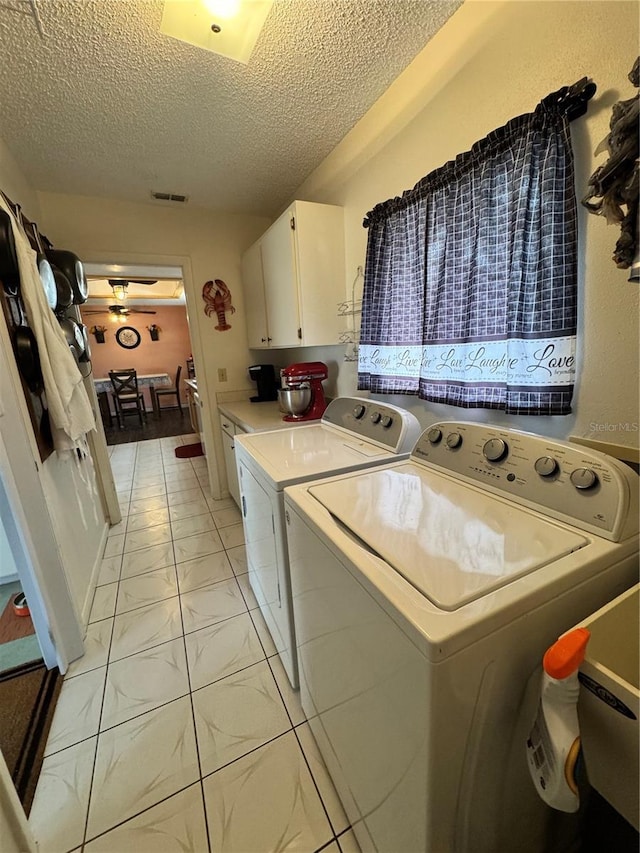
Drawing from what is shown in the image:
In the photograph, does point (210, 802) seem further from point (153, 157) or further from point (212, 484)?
point (153, 157)

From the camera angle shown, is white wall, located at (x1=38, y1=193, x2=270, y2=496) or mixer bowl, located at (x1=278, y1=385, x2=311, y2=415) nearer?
mixer bowl, located at (x1=278, y1=385, x2=311, y2=415)

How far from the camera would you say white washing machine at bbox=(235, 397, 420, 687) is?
1219mm

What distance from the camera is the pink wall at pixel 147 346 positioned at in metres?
7.22

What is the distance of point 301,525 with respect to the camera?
974mm

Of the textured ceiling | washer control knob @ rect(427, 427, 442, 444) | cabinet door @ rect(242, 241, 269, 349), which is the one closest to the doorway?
cabinet door @ rect(242, 241, 269, 349)

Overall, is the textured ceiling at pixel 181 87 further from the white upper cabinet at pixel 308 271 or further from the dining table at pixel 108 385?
the dining table at pixel 108 385

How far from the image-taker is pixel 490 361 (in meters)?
1.21

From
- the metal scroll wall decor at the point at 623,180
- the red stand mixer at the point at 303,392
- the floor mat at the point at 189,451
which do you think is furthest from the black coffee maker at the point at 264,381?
the metal scroll wall decor at the point at 623,180

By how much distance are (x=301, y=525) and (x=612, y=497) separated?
0.73m

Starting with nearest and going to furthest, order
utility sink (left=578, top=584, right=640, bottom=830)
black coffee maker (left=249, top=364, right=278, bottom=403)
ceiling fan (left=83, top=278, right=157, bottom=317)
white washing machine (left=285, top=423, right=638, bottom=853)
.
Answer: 1. utility sink (left=578, top=584, right=640, bottom=830)
2. white washing machine (left=285, top=423, right=638, bottom=853)
3. black coffee maker (left=249, top=364, right=278, bottom=403)
4. ceiling fan (left=83, top=278, right=157, bottom=317)

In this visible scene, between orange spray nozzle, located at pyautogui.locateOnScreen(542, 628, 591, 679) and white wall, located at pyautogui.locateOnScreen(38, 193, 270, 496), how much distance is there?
278 cm

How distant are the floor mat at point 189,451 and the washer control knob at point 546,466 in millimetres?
4094

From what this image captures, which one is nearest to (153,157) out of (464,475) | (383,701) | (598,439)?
(464,475)

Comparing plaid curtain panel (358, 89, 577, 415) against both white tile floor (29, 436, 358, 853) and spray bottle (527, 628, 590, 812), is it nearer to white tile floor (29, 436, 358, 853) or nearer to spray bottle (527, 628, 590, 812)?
spray bottle (527, 628, 590, 812)
